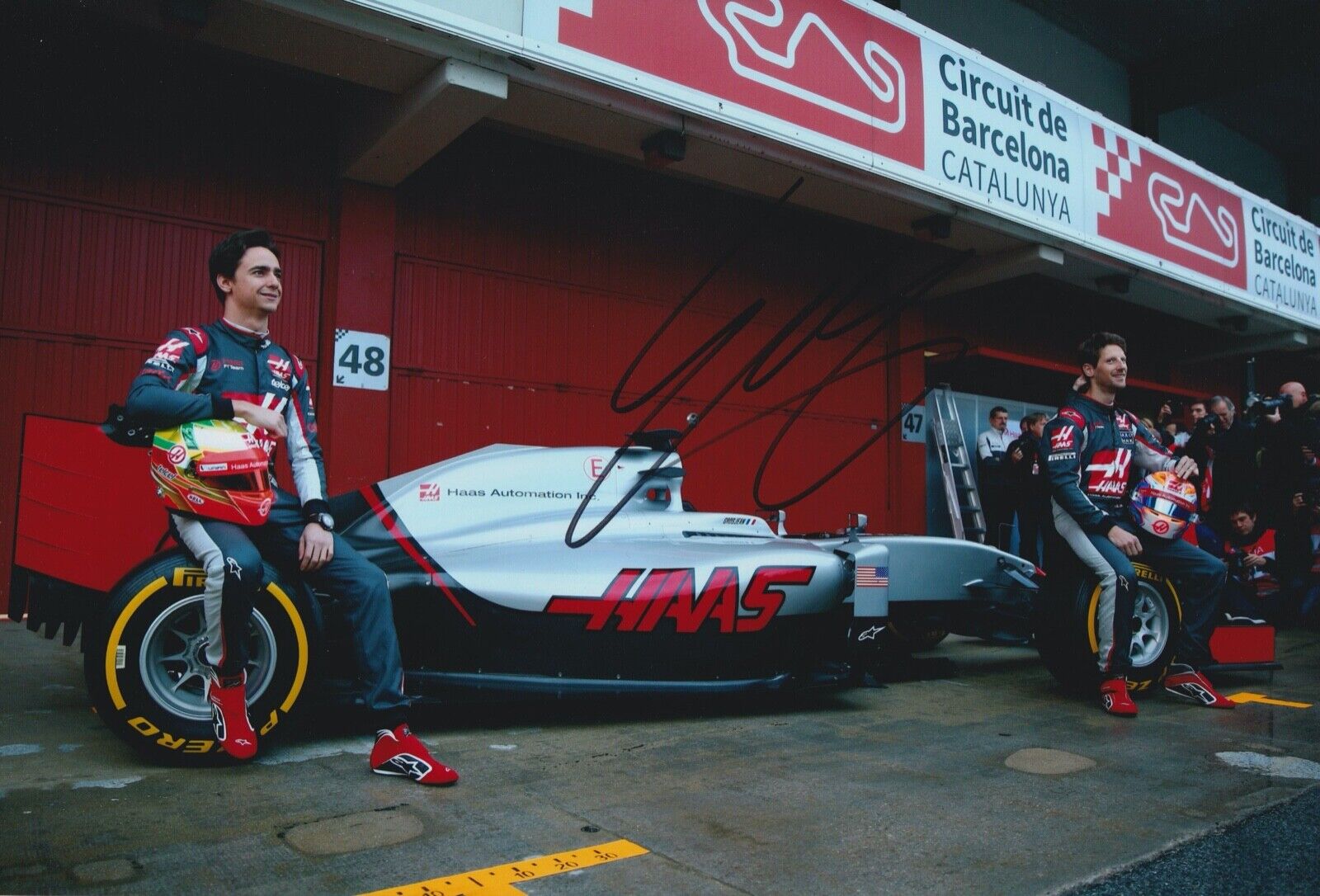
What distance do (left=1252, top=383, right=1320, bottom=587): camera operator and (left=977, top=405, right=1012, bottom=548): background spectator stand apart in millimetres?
2367

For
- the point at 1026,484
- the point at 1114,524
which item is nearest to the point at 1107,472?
the point at 1114,524

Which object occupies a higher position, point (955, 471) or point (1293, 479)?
point (955, 471)

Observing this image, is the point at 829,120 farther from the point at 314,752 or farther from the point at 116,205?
the point at 314,752

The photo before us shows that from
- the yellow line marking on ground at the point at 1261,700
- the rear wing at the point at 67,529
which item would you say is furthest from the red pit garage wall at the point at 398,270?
the yellow line marking on ground at the point at 1261,700

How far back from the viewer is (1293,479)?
293 inches

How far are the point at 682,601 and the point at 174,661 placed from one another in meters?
1.82

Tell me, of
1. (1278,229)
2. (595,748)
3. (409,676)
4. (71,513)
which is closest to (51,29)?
(71,513)

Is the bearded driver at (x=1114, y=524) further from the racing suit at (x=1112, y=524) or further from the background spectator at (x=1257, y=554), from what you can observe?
the background spectator at (x=1257, y=554)

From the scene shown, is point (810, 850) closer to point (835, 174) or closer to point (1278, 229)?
point (835, 174)

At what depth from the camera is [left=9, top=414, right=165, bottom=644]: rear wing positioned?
3.08 m

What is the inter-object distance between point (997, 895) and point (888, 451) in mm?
8340

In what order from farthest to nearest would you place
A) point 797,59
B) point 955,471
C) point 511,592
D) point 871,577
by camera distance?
point 955,471, point 797,59, point 871,577, point 511,592


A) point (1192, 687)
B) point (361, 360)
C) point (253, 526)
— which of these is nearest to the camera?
point (253, 526)
